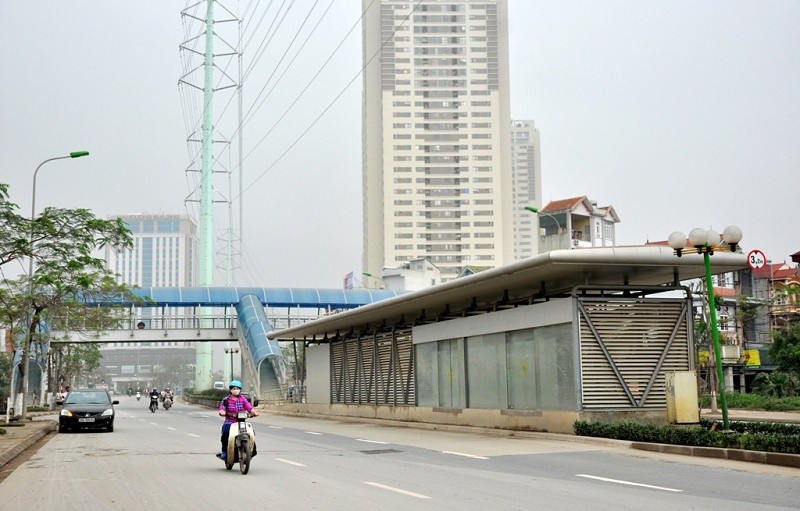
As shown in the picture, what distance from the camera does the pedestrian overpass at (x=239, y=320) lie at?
62.3 meters

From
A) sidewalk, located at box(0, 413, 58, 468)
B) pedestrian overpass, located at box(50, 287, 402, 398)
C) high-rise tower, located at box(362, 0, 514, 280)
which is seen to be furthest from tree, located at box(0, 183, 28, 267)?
high-rise tower, located at box(362, 0, 514, 280)

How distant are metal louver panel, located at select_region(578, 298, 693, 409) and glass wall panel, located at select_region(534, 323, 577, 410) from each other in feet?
1.38

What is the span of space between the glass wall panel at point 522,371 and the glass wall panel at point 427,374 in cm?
558

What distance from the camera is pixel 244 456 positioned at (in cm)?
1430

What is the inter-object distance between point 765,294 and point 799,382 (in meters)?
21.6

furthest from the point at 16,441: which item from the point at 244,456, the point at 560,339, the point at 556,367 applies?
the point at 560,339

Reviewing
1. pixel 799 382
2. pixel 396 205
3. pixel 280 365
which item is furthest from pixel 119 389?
pixel 799 382

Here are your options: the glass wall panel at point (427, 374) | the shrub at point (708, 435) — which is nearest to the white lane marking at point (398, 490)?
the shrub at point (708, 435)

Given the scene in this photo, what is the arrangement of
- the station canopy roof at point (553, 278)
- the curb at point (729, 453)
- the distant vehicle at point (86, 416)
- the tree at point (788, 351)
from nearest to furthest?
→ the curb at point (729, 453) → the station canopy roof at point (553, 278) → the distant vehicle at point (86, 416) → the tree at point (788, 351)

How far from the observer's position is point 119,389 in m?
190

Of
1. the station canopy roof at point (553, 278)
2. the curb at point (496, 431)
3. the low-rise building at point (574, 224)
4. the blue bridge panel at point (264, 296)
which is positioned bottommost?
the curb at point (496, 431)

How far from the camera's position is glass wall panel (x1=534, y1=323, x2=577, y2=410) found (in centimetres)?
2195

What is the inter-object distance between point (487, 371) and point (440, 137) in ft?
433

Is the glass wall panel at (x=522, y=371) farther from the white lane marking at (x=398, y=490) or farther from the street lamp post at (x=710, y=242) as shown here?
the white lane marking at (x=398, y=490)
